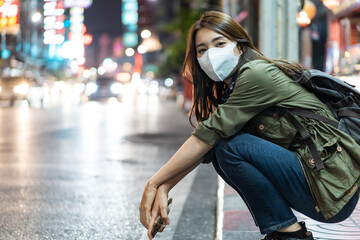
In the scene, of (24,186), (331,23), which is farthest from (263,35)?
(331,23)

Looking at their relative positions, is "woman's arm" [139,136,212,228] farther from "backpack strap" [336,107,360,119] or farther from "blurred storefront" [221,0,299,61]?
"blurred storefront" [221,0,299,61]

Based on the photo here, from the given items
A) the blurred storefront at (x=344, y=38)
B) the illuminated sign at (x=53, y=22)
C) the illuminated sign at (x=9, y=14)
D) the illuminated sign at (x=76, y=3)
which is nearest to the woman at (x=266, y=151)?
the blurred storefront at (x=344, y=38)

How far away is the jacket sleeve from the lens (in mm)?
2736

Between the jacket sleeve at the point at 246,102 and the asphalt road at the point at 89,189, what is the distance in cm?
142

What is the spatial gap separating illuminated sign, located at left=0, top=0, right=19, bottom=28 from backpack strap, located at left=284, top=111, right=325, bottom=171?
5189 cm

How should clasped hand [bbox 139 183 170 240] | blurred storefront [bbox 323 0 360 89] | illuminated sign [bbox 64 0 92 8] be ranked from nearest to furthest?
1. clasped hand [bbox 139 183 170 240]
2. blurred storefront [bbox 323 0 360 89]
3. illuminated sign [bbox 64 0 92 8]

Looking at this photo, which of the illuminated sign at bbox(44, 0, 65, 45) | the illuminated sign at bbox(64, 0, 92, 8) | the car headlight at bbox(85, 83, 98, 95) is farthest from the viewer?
the illuminated sign at bbox(64, 0, 92, 8)

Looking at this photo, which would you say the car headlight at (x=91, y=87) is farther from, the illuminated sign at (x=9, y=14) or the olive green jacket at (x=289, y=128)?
the olive green jacket at (x=289, y=128)

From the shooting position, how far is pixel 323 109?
274 cm

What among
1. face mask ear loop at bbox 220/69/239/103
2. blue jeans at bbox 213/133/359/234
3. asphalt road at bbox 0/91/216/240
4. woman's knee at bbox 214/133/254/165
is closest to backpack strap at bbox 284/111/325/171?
blue jeans at bbox 213/133/359/234

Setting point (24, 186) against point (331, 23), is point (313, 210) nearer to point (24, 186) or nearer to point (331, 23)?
point (24, 186)

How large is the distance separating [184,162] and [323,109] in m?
0.69

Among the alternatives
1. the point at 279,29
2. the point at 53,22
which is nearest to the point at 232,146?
the point at 279,29

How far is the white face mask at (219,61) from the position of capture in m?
2.90
